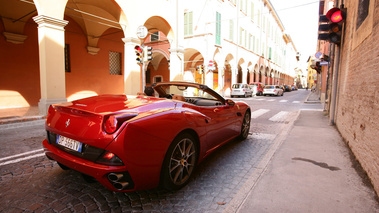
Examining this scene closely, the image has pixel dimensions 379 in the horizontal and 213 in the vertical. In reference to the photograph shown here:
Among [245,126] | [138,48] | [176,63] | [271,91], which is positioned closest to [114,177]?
[245,126]

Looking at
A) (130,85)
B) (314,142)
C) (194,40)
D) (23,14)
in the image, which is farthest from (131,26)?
(194,40)

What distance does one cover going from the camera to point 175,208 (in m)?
2.19

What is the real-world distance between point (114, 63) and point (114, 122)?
49.1 ft

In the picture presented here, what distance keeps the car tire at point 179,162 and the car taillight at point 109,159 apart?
1.75 feet

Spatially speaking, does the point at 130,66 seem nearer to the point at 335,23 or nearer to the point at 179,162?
the point at 335,23

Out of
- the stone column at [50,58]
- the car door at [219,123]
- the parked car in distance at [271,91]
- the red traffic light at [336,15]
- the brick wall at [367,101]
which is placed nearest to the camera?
the brick wall at [367,101]

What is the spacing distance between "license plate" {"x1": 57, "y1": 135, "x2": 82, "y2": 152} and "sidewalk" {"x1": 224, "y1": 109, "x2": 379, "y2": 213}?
1638 mm

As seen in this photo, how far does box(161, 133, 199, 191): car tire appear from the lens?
2.34 metres

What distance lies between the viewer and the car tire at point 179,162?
92.0 inches

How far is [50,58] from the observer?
782cm

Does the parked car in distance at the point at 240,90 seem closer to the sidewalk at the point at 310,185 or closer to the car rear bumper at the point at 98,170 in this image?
the sidewalk at the point at 310,185

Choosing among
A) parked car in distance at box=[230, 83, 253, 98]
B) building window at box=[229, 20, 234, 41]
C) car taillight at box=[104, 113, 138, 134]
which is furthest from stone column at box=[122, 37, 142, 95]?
building window at box=[229, 20, 234, 41]

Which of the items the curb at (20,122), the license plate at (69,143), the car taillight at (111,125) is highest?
the car taillight at (111,125)

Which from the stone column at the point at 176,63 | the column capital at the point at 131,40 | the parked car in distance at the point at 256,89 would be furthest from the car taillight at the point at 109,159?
the parked car in distance at the point at 256,89
